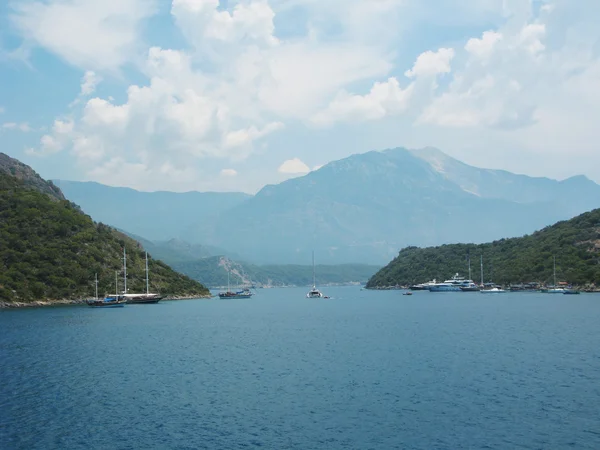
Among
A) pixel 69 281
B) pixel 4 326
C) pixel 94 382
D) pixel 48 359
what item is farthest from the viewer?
pixel 69 281

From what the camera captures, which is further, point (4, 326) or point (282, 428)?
point (4, 326)

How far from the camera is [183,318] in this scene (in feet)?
461

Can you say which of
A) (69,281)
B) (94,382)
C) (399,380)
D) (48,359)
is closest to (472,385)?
(399,380)

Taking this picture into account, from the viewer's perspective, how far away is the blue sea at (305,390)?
38875 mm

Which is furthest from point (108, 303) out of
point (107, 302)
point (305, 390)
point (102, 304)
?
point (305, 390)

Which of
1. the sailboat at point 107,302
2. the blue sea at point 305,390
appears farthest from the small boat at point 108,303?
the blue sea at point 305,390

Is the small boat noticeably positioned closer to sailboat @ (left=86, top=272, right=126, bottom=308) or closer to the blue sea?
sailboat @ (left=86, top=272, right=126, bottom=308)

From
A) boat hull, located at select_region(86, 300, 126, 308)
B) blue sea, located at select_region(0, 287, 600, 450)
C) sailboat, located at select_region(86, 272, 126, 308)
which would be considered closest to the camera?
blue sea, located at select_region(0, 287, 600, 450)

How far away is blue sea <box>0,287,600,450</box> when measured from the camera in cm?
3888

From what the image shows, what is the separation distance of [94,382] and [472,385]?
1499 inches

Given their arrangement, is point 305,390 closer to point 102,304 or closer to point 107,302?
point 102,304

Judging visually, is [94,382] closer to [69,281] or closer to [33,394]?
[33,394]

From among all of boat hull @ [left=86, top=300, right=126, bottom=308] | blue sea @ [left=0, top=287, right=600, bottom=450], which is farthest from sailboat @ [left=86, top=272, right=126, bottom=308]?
blue sea @ [left=0, top=287, right=600, bottom=450]

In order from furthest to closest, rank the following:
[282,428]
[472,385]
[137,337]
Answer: [137,337] → [472,385] → [282,428]
